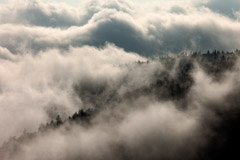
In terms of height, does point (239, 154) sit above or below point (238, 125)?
below

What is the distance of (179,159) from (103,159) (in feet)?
183

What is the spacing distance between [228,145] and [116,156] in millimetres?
77573

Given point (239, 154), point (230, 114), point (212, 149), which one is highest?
point (230, 114)

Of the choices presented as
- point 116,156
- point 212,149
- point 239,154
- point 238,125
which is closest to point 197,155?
point 212,149

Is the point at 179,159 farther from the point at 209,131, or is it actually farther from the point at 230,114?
the point at 230,114

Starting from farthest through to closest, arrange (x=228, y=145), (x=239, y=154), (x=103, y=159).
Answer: (x=103, y=159) < (x=228, y=145) < (x=239, y=154)

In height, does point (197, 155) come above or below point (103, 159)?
below

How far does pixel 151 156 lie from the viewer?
187 meters

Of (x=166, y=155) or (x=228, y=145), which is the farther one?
(x=166, y=155)

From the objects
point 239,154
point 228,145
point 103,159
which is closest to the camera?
point 239,154

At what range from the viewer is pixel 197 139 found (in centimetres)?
18912

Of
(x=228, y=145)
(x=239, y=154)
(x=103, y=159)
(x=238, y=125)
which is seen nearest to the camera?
(x=239, y=154)

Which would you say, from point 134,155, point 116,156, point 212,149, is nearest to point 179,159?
point 212,149

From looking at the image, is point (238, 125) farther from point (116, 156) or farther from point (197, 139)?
point (116, 156)
